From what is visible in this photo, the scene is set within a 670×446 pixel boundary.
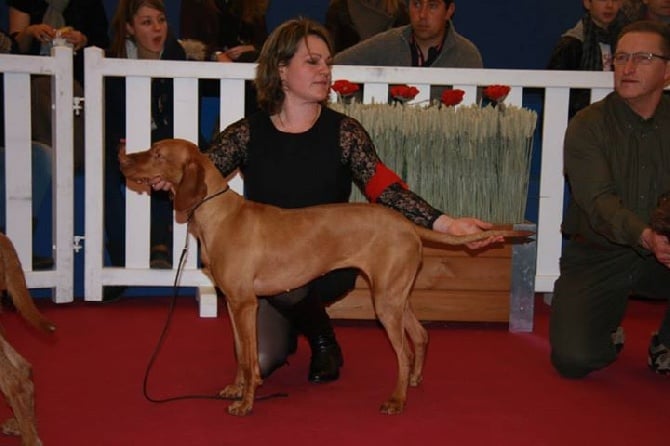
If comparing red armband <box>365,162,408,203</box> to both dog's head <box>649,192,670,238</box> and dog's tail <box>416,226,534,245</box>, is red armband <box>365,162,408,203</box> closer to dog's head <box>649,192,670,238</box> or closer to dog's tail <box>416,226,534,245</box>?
dog's tail <box>416,226,534,245</box>

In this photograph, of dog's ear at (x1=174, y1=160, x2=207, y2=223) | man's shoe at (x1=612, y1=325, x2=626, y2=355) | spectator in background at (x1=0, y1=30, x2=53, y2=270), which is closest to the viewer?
dog's ear at (x1=174, y1=160, x2=207, y2=223)

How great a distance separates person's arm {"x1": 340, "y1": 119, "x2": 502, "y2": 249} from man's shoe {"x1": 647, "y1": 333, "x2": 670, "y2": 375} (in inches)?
50.0

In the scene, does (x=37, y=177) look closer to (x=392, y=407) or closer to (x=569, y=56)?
(x=392, y=407)

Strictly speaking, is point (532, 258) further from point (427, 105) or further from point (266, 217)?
point (266, 217)

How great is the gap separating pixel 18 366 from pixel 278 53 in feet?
6.15

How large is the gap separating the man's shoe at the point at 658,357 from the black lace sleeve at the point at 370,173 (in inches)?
57.6

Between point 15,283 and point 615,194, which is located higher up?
point 615,194

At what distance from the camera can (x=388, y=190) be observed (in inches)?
162

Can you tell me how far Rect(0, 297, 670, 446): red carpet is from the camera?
11.6 feet

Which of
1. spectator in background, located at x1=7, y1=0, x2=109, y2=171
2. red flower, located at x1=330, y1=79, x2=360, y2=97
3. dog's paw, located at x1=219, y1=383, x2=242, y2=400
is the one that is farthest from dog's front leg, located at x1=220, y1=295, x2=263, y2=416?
spectator in background, located at x1=7, y1=0, x2=109, y2=171

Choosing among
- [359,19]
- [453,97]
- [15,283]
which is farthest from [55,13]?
[15,283]

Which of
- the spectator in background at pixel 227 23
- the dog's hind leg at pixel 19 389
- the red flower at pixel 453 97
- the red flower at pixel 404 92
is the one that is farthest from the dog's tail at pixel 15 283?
the spectator in background at pixel 227 23

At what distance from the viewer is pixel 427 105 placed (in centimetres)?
548

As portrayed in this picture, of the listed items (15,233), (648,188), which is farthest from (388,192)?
(15,233)
